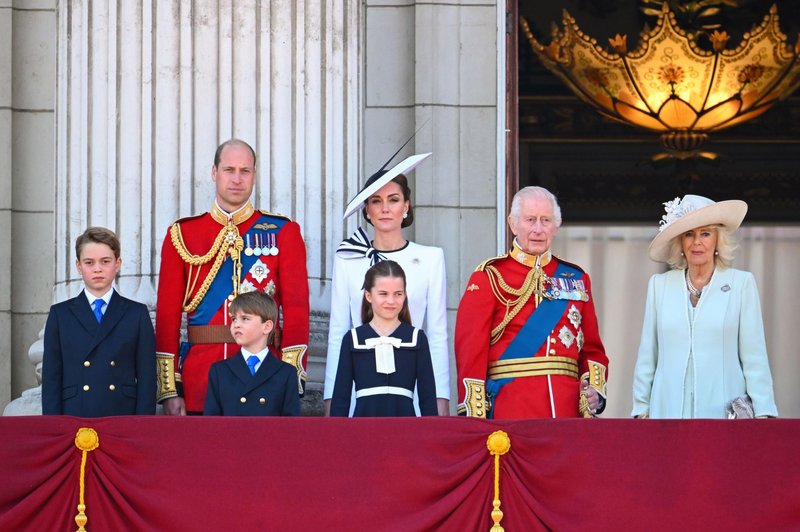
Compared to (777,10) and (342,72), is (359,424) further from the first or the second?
(777,10)

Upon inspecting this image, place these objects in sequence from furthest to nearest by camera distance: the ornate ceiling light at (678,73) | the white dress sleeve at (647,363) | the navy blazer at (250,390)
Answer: the ornate ceiling light at (678,73) → the white dress sleeve at (647,363) → the navy blazer at (250,390)

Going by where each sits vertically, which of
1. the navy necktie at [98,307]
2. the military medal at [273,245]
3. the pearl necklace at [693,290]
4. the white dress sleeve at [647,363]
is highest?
the military medal at [273,245]

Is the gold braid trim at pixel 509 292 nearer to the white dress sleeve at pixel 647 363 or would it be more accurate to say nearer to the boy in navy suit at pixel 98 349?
the white dress sleeve at pixel 647 363

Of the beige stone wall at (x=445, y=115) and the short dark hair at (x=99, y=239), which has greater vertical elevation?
the beige stone wall at (x=445, y=115)

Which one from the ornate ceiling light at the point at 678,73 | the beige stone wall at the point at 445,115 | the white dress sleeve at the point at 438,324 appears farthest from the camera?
the ornate ceiling light at the point at 678,73

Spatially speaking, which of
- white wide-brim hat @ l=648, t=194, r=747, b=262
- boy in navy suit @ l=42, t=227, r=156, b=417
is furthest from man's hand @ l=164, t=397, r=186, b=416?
white wide-brim hat @ l=648, t=194, r=747, b=262

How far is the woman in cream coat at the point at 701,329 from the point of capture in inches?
300

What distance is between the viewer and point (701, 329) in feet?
25.2

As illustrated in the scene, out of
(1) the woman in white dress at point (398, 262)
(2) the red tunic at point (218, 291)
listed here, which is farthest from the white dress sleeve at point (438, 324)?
(2) the red tunic at point (218, 291)

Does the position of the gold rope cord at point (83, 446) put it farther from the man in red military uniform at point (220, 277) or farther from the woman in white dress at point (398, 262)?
the woman in white dress at point (398, 262)

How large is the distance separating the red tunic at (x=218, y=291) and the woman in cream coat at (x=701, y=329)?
146 centimetres

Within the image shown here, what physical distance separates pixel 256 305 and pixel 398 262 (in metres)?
0.82

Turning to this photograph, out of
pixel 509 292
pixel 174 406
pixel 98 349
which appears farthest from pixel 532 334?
pixel 98 349

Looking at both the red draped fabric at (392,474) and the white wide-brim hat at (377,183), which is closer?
the red draped fabric at (392,474)
